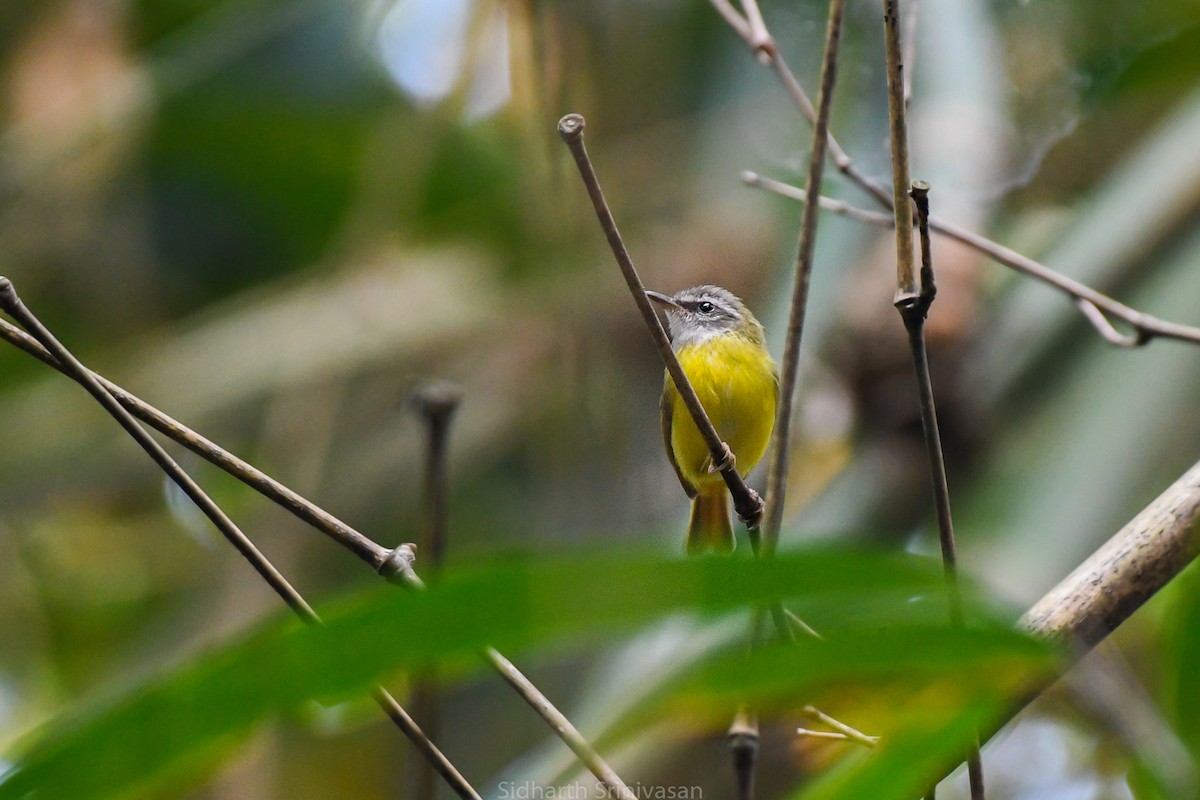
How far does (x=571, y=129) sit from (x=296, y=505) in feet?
1.41

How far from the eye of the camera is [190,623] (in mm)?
3633

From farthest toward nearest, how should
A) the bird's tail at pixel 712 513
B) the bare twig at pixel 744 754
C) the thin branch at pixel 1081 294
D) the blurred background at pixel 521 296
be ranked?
1. the bird's tail at pixel 712 513
2. the blurred background at pixel 521 296
3. the thin branch at pixel 1081 294
4. the bare twig at pixel 744 754

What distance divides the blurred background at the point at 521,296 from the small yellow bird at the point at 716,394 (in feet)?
0.37

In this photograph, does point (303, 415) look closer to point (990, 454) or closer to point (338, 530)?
point (990, 454)

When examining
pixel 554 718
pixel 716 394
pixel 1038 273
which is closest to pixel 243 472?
pixel 554 718

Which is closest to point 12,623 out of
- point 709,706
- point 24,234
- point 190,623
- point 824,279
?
point 190,623

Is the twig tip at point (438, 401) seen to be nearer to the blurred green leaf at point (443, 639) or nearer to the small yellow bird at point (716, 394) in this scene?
the blurred green leaf at point (443, 639)

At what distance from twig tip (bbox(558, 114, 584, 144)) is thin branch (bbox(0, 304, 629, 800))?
0.41m

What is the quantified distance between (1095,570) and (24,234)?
4319 mm

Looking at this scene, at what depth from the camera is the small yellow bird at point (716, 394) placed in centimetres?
307

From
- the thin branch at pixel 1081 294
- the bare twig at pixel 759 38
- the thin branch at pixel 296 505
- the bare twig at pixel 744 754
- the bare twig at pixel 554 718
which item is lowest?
the bare twig at pixel 744 754

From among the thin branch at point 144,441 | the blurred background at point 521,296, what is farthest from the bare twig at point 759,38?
the thin branch at point 144,441

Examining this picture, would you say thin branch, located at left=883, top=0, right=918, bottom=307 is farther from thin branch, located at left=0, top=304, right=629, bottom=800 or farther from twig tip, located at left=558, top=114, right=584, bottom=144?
thin branch, located at left=0, top=304, right=629, bottom=800

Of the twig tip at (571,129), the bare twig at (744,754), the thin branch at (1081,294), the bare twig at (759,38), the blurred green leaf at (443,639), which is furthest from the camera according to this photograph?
the bare twig at (759,38)
